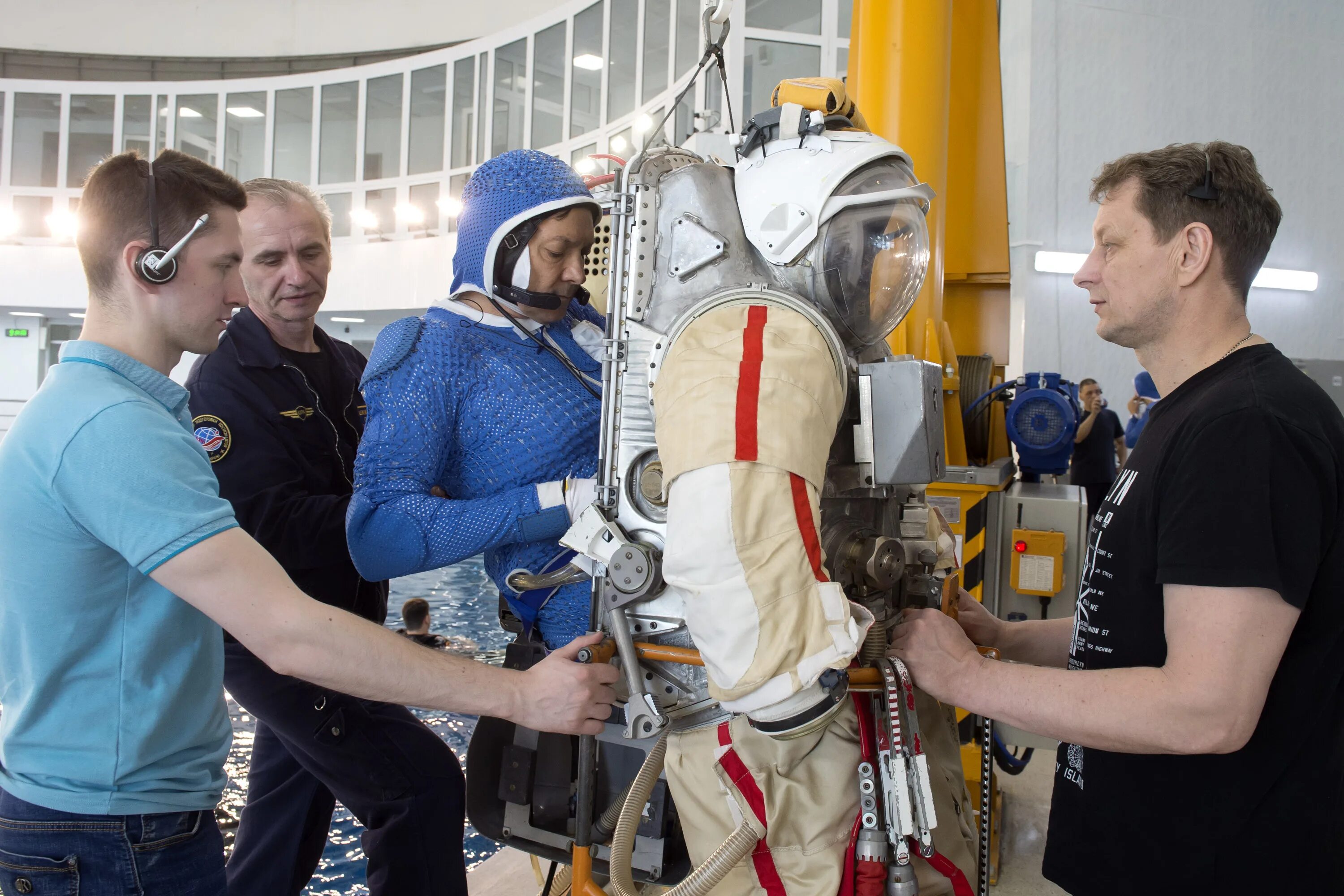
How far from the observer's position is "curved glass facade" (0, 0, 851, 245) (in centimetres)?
1199

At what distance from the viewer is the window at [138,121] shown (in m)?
15.9

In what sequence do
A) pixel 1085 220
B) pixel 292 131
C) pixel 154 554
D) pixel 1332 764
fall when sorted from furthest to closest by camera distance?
pixel 292 131
pixel 1085 220
pixel 1332 764
pixel 154 554

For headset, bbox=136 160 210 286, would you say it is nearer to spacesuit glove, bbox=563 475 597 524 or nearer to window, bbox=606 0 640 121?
spacesuit glove, bbox=563 475 597 524

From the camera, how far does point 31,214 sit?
16.3m

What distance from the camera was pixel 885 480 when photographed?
167 cm

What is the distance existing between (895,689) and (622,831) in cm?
61

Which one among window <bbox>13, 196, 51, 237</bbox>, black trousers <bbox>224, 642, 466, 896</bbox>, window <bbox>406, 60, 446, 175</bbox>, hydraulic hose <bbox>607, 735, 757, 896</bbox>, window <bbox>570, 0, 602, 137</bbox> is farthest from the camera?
window <bbox>13, 196, 51, 237</bbox>

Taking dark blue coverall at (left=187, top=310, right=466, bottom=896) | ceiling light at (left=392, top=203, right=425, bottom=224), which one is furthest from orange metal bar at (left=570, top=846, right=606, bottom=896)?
ceiling light at (left=392, top=203, right=425, bottom=224)

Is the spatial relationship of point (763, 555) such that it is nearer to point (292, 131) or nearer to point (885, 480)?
A: point (885, 480)

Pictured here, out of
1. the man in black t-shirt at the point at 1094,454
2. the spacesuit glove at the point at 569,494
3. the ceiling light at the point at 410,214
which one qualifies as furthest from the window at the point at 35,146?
the spacesuit glove at the point at 569,494

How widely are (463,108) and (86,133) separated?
7.60 m

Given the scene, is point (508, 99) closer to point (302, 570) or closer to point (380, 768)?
point (302, 570)

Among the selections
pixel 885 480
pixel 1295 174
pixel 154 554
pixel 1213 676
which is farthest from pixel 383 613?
pixel 1295 174

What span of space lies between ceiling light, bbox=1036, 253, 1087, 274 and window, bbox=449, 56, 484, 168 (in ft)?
29.0
